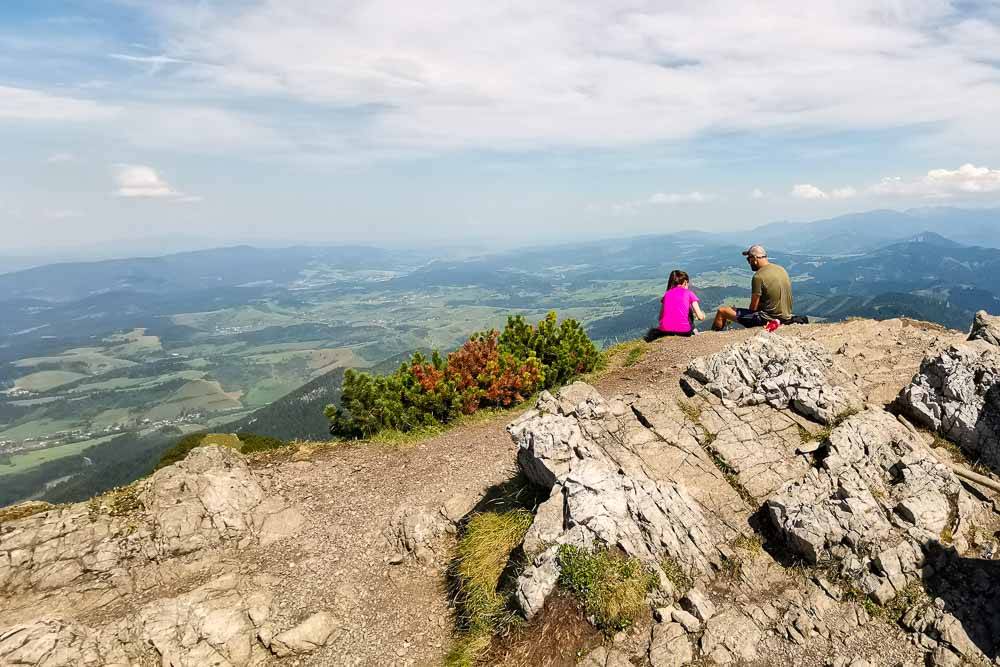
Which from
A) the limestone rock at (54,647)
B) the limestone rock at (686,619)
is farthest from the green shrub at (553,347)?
the limestone rock at (54,647)

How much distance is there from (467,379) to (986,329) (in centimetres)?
1582

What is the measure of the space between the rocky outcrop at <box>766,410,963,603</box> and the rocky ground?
40 millimetres

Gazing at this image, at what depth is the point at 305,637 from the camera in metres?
9.80

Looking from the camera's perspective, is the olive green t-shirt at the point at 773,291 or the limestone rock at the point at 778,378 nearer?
the limestone rock at the point at 778,378

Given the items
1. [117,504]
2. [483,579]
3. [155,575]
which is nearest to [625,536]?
[483,579]

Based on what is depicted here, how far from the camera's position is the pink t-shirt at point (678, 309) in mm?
19469

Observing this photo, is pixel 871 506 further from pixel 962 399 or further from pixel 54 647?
pixel 54 647

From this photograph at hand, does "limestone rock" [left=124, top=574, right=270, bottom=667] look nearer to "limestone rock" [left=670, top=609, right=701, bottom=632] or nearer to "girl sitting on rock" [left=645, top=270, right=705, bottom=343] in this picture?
"limestone rock" [left=670, top=609, right=701, bottom=632]

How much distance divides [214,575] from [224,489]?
2403 mm

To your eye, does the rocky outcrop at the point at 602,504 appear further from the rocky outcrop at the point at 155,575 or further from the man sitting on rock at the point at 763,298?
the man sitting on rock at the point at 763,298

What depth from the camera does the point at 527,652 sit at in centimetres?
793

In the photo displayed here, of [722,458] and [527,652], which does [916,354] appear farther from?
[527,652]

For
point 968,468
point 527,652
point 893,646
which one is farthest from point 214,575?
point 968,468

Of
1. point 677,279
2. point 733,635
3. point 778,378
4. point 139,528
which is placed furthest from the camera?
point 677,279
